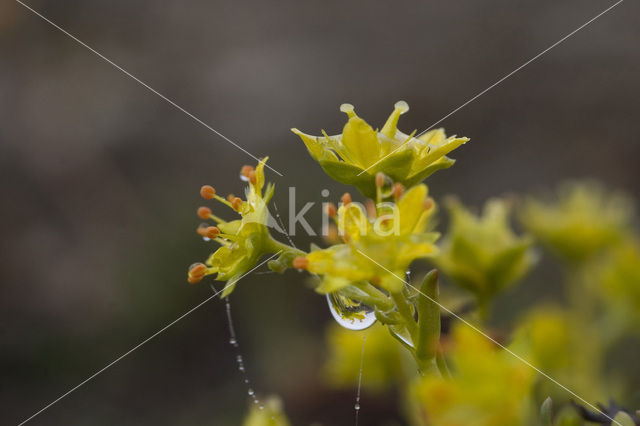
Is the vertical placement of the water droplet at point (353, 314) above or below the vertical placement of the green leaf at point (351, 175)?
below

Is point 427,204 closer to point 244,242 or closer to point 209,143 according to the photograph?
point 244,242

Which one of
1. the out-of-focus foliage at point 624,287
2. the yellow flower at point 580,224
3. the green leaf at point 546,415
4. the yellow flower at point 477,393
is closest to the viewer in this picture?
the yellow flower at point 477,393

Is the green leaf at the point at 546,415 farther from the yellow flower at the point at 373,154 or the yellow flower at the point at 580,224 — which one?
the yellow flower at the point at 580,224

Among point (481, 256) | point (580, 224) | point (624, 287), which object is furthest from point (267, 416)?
point (580, 224)

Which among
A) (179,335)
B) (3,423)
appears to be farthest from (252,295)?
(3,423)

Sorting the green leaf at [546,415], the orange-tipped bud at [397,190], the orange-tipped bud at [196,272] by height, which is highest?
the orange-tipped bud at [196,272]

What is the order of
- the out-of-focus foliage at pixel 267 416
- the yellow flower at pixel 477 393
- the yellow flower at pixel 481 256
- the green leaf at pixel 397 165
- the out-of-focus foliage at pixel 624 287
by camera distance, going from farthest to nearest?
1. the out-of-focus foliage at pixel 624 287
2. the yellow flower at pixel 481 256
3. the out-of-focus foliage at pixel 267 416
4. the green leaf at pixel 397 165
5. the yellow flower at pixel 477 393

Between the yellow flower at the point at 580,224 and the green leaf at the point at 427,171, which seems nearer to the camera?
the green leaf at the point at 427,171

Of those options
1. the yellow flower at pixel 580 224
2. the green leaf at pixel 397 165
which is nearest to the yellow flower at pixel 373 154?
the green leaf at pixel 397 165
